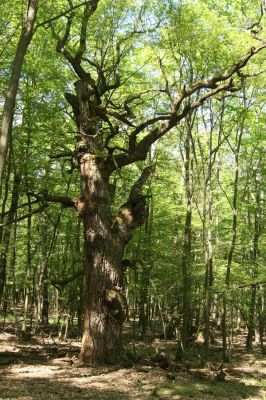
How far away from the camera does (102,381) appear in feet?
23.7

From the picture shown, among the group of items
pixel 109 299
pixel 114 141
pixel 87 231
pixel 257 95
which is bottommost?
pixel 109 299

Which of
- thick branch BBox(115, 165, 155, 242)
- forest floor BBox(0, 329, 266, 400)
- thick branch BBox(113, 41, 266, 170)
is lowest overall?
forest floor BBox(0, 329, 266, 400)

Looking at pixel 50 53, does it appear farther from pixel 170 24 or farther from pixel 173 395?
pixel 173 395

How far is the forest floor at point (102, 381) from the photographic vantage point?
21.2ft

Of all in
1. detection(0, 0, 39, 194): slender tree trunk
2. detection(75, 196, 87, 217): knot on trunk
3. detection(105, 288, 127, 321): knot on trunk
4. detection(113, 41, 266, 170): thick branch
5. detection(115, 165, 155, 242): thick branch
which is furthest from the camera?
detection(115, 165, 155, 242): thick branch

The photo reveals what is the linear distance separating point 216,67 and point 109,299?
8450mm

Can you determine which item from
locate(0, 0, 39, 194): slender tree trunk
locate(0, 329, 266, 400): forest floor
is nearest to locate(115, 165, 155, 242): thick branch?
locate(0, 329, 266, 400): forest floor

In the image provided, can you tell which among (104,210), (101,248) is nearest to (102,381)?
(101,248)

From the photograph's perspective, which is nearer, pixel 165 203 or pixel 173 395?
pixel 173 395

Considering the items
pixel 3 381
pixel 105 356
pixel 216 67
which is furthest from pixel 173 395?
pixel 216 67

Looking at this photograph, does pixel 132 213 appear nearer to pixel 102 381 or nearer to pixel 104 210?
pixel 104 210

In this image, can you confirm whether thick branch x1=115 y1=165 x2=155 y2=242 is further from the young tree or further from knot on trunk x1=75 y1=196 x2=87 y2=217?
knot on trunk x1=75 y1=196 x2=87 y2=217

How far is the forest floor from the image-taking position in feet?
21.2

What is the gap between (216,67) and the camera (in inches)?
494
